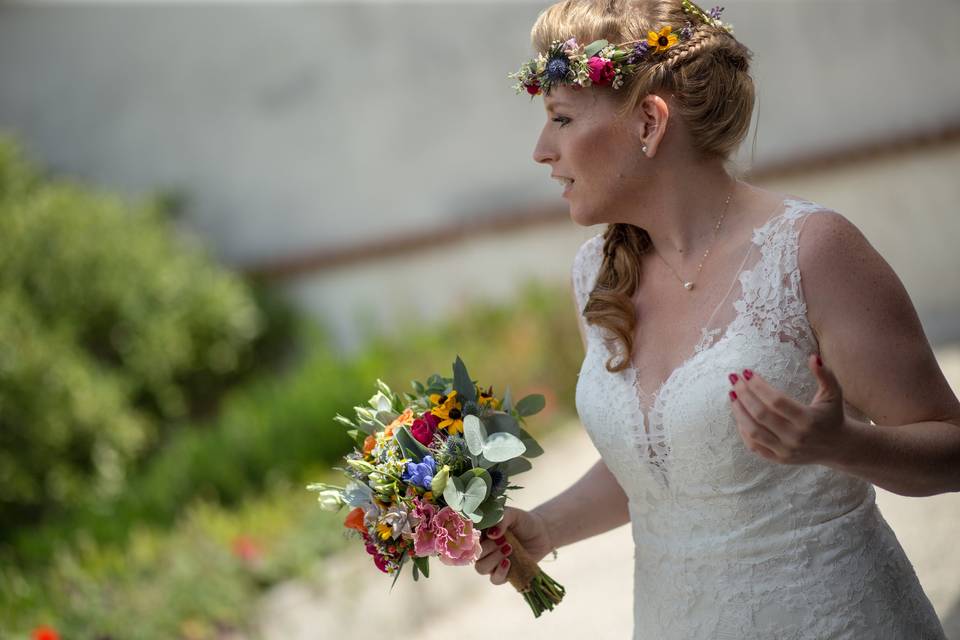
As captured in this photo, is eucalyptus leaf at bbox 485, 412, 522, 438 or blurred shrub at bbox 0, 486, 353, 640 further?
blurred shrub at bbox 0, 486, 353, 640

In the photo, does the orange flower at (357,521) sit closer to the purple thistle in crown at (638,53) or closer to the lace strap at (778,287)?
the lace strap at (778,287)

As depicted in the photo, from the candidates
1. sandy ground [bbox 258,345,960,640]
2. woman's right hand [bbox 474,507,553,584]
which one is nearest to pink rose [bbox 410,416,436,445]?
woman's right hand [bbox 474,507,553,584]

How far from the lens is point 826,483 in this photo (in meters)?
2.00

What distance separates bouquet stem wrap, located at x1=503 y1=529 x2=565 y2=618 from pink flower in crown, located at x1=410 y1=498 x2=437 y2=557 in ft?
0.79

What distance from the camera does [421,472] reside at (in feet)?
6.86

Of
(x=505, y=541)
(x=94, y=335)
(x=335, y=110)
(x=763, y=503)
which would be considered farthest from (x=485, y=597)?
(x=335, y=110)

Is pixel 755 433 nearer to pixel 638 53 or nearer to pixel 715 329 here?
pixel 715 329

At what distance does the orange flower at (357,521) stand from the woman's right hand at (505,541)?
0.27 meters

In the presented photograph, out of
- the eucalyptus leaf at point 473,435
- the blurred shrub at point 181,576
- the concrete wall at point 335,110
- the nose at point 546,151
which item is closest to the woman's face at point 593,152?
the nose at point 546,151

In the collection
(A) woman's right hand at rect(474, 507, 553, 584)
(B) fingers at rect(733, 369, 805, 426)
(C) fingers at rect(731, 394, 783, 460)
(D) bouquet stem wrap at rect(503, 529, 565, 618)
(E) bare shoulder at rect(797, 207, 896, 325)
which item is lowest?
(D) bouquet stem wrap at rect(503, 529, 565, 618)

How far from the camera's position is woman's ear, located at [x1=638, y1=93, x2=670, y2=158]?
211cm

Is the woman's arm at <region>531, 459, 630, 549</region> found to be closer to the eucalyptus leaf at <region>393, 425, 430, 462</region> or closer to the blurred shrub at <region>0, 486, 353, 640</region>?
the eucalyptus leaf at <region>393, 425, 430, 462</region>

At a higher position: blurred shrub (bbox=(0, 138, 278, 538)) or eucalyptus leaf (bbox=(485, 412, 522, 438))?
eucalyptus leaf (bbox=(485, 412, 522, 438))

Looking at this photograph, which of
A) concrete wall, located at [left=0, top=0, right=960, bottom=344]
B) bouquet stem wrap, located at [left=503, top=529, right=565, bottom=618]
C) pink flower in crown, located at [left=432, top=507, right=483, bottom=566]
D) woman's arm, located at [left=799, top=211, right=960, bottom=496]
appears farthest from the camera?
concrete wall, located at [left=0, top=0, right=960, bottom=344]
